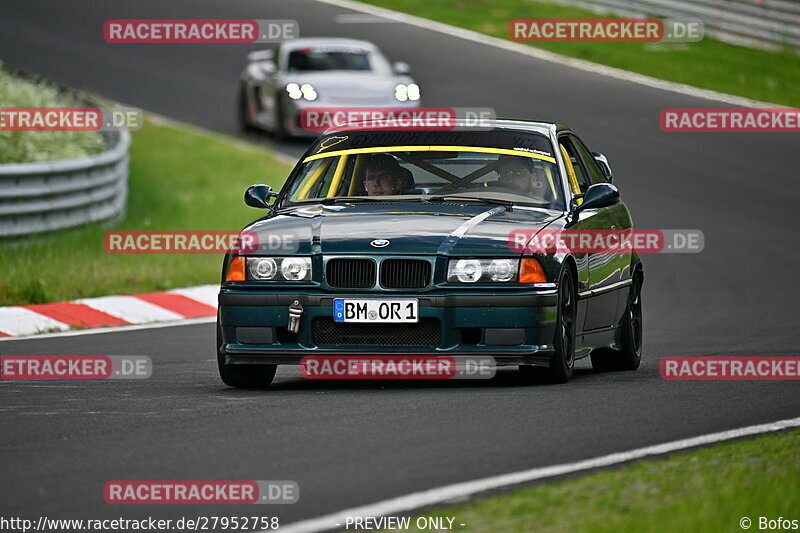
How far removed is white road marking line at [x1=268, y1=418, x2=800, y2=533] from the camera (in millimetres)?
5934

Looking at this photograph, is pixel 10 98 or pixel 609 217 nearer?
pixel 609 217

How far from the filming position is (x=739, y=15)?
109 feet

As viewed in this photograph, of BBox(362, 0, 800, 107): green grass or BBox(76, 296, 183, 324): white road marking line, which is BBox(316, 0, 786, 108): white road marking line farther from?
BBox(76, 296, 183, 324): white road marking line

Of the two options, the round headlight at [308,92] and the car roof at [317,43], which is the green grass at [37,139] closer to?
the round headlight at [308,92]

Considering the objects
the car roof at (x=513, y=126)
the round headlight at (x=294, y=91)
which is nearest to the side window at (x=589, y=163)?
the car roof at (x=513, y=126)

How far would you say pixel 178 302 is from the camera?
15680mm

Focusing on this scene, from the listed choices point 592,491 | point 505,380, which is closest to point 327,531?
point 592,491

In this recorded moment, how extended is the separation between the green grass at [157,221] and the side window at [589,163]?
522 cm

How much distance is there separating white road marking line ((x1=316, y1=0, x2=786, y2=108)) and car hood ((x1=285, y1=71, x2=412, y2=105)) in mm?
5589

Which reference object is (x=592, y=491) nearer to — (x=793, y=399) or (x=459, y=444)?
(x=459, y=444)

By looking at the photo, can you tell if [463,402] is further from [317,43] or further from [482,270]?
[317,43]

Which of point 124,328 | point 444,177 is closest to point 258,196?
point 444,177

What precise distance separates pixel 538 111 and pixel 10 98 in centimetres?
852

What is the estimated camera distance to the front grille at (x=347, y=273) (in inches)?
370
